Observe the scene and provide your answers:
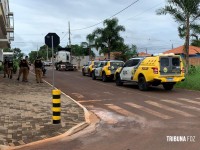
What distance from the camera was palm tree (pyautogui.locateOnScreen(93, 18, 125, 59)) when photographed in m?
43.7

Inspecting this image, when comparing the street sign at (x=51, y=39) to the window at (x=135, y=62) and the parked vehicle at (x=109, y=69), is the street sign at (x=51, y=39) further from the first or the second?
the parked vehicle at (x=109, y=69)

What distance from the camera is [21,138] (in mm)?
7793

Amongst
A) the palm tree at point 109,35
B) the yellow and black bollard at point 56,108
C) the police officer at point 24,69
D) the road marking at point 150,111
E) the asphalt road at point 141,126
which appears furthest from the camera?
the palm tree at point 109,35

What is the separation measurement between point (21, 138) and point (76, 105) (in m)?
5.13

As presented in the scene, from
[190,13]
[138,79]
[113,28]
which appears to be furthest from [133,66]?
[113,28]

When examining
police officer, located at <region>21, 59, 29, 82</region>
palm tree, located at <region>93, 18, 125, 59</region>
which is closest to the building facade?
police officer, located at <region>21, 59, 29, 82</region>

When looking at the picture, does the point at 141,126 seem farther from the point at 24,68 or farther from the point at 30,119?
the point at 24,68

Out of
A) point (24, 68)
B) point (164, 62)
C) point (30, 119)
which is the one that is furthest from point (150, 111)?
point (24, 68)

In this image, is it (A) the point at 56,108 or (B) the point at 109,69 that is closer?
(A) the point at 56,108

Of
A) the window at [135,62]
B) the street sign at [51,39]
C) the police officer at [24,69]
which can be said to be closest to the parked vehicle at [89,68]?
the police officer at [24,69]

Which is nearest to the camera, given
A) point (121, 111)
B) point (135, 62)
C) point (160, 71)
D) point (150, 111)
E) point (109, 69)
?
point (150, 111)

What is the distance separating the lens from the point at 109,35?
43.5 m

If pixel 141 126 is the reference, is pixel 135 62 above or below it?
above

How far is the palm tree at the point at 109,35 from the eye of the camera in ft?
143
